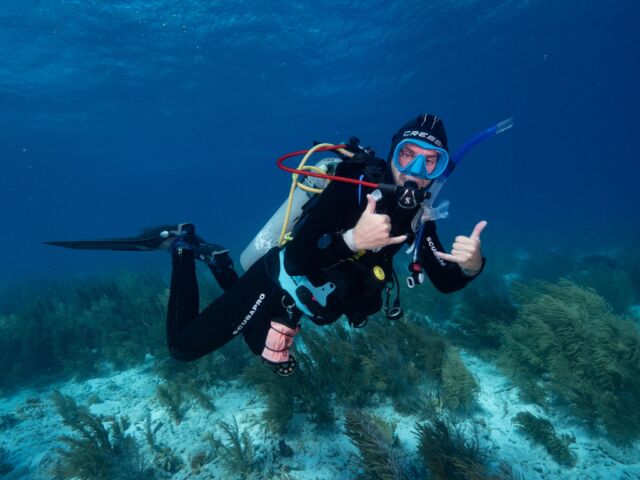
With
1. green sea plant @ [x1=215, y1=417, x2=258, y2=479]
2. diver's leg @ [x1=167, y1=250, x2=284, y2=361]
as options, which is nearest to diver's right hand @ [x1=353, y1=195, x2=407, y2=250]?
diver's leg @ [x1=167, y1=250, x2=284, y2=361]

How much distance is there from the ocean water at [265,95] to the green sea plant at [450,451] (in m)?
0.48

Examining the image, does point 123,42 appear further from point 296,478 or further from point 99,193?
point 99,193

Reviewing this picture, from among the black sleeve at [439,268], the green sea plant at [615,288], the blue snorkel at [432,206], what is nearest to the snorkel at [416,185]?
the blue snorkel at [432,206]

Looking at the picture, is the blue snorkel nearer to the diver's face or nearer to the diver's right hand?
the diver's face

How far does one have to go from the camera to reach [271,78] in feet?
100

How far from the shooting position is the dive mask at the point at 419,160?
3.05m

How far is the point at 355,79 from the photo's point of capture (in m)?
33.4

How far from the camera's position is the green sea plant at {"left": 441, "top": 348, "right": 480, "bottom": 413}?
4.83m

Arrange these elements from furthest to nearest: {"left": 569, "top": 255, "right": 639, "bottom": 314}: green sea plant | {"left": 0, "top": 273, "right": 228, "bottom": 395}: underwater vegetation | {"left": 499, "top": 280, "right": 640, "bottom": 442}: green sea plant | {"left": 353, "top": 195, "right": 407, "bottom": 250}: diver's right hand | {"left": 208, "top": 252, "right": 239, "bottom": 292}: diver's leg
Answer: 1. {"left": 569, "top": 255, "right": 639, "bottom": 314}: green sea plant
2. {"left": 0, "top": 273, "right": 228, "bottom": 395}: underwater vegetation
3. {"left": 208, "top": 252, "right": 239, "bottom": 292}: diver's leg
4. {"left": 499, "top": 280, "right": 640, "bottom": 442}: green sea plant
5. {"left": 353, "top": 195, "right": 407, "bottom": 250}: diver's right hand

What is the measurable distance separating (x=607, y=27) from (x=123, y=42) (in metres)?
41.4

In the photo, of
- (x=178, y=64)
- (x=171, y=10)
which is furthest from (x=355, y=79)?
(x=171, y=10)

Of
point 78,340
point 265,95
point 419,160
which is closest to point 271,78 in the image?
point 265,95

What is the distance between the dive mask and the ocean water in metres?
3.55

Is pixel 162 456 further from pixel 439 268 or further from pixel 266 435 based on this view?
pixel 439 268
